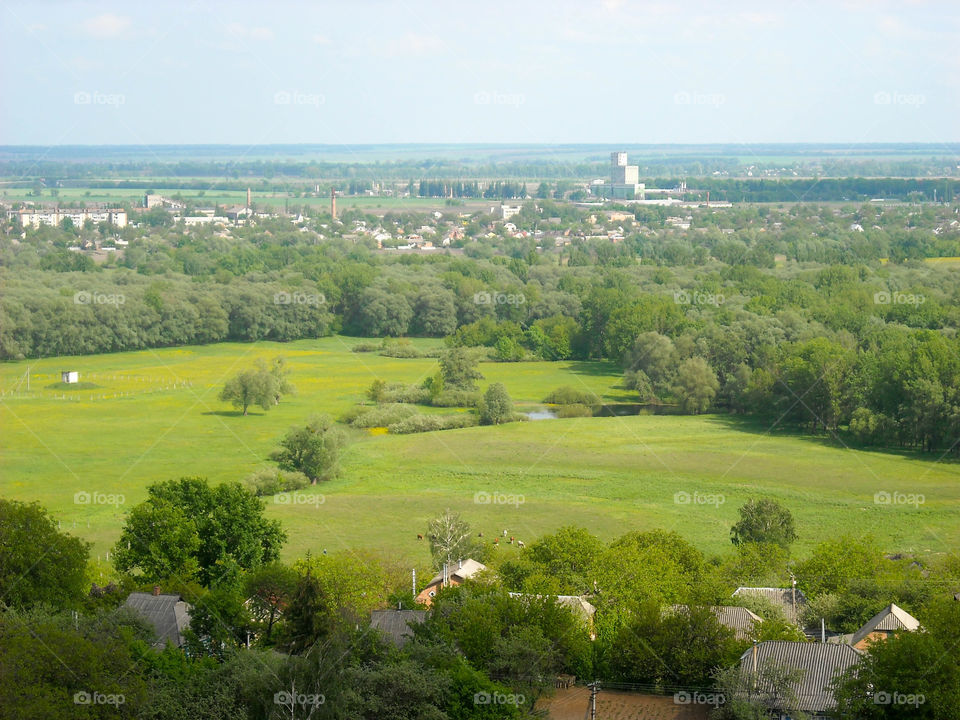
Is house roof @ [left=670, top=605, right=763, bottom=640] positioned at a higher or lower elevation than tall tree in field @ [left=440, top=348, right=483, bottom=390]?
higher

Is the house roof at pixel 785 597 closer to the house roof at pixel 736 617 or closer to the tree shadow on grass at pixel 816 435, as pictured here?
the house roof at pixel 736 617

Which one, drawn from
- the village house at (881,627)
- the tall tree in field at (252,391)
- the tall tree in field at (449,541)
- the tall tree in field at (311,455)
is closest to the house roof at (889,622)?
the village house at (881,627)

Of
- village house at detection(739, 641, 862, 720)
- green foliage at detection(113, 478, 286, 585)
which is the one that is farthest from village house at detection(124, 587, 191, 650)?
village house at detection(739, 641, 862, 720)

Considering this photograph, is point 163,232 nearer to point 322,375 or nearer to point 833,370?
point 322,375

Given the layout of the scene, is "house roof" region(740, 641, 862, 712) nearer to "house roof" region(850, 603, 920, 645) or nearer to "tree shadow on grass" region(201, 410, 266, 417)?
"house roof" region(850, 603, 920, 645)

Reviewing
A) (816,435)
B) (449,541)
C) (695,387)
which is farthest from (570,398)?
(449,541)

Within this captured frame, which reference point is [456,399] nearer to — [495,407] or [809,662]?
[495,407]

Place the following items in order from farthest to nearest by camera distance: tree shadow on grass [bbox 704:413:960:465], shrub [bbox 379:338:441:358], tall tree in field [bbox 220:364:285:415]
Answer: shrub [bbox 379:338:441:358] < tall tree in field [bbox 220:364:285:415] < tree shadow on grass [bbox 704:413:960:465]
